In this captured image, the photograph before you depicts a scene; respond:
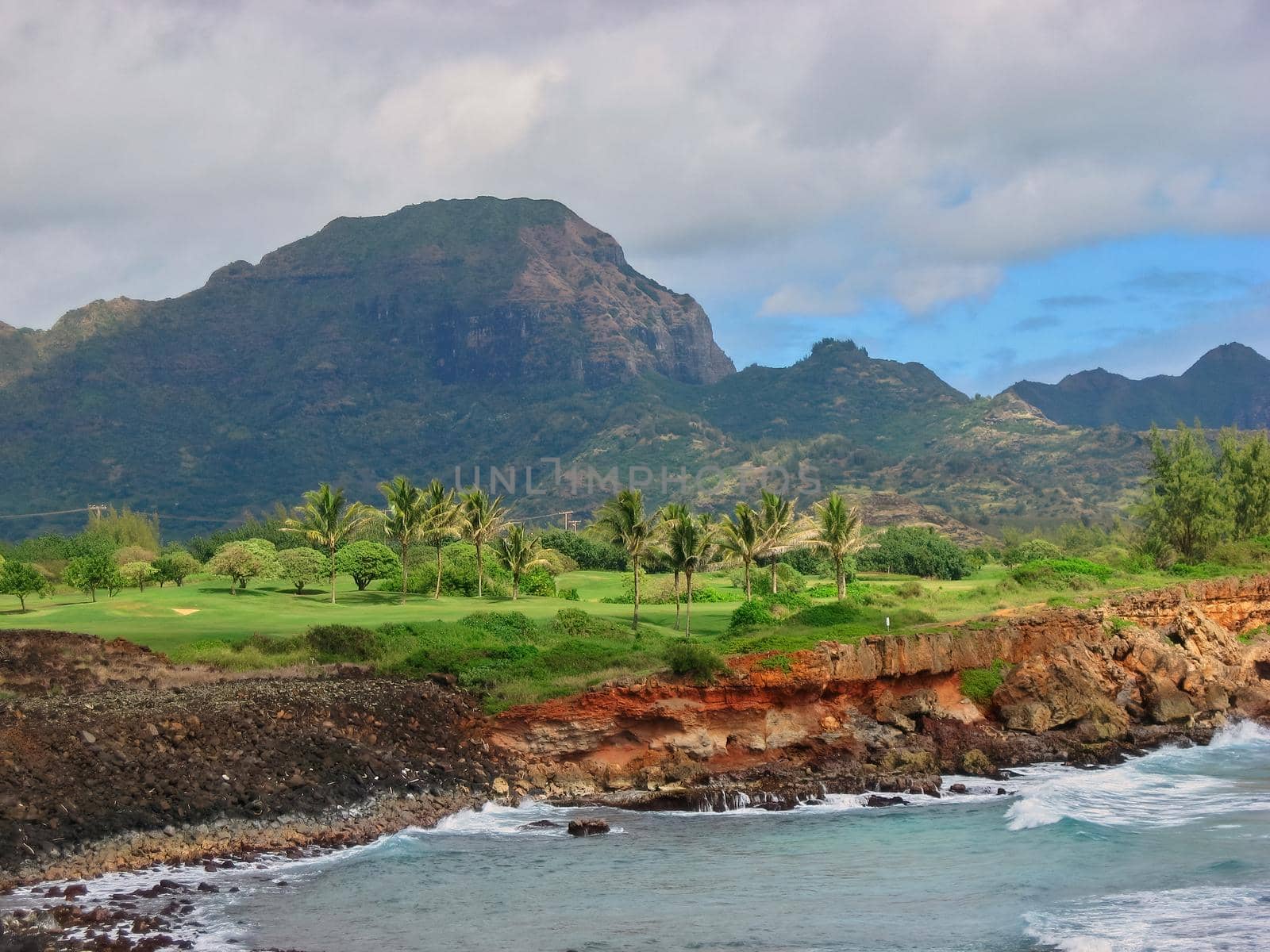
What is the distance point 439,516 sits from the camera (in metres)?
67.1

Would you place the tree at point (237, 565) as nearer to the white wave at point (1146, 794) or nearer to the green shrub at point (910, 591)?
the green shrub at point (910, 591)

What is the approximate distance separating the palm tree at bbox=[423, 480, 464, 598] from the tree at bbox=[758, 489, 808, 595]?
683 inches

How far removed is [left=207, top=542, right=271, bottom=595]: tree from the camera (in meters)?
64.6

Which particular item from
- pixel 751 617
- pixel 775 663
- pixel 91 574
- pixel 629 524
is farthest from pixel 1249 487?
pixel 91 574

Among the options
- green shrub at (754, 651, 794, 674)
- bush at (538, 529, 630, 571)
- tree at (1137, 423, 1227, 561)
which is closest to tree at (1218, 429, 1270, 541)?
tree at (1137, 423, 1227, 561)

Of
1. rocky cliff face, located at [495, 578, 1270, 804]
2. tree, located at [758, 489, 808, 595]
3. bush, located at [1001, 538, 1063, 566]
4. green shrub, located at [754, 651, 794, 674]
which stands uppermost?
tree, located at [758, 489, 808, 595]

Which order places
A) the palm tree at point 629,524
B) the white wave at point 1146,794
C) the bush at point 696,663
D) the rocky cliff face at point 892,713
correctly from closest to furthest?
the white wave at point 1146,794 < the rocky cliff face at point 892,713 < the bush at point 696,663 < the palm tree at point 629,524

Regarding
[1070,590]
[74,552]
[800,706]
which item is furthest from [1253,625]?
[74,552]

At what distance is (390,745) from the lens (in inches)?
1198

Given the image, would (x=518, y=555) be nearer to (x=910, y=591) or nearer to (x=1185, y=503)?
(x=910, y=591)

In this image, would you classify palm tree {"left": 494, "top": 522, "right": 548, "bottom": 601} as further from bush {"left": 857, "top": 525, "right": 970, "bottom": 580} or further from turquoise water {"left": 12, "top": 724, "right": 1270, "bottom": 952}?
turquoise water {"left": 12, "top": 724, "right": 1270, "bottom": 952}

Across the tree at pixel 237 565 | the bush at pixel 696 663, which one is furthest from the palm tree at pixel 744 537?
the tree at pixel 237 565

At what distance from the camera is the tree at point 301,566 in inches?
2579

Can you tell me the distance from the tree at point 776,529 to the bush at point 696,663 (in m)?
25.8
